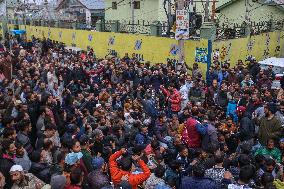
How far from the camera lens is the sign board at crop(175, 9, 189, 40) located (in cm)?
1502

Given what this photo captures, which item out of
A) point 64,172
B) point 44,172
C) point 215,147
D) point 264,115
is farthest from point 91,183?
point 264,115

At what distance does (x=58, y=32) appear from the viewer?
31203 millimetres

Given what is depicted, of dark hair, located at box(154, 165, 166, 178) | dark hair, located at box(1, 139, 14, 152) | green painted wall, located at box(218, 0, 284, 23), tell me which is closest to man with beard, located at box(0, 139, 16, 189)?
dark hair, located at box(1, 139, 14, 152)

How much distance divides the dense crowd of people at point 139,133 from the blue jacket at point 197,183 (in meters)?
0.01

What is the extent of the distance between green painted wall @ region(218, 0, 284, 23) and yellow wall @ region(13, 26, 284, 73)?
227 cm

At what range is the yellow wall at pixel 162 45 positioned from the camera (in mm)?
18516

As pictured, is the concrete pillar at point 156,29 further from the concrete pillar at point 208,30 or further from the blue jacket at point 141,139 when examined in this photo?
the blue jacket at point 141,139

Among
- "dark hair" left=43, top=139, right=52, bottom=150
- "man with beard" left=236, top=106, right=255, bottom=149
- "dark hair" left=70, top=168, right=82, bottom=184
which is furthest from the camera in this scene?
"man with beard" left=236, top=106, right=255, bottom=149

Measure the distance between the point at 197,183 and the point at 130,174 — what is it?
3.46 ft

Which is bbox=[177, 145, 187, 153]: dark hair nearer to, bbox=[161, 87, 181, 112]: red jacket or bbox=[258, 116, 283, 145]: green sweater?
bbox=[258, 116, 283, 145]: green sweater

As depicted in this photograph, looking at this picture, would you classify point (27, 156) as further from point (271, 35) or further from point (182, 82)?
point (271, 35)

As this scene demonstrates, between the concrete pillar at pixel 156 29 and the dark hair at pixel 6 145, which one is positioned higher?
the concrete pillar at pixel 156 29

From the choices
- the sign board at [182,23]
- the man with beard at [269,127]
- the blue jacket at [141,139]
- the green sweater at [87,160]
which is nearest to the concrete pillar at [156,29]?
the sign board at [182,23]

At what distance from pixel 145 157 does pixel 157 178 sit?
2.83ft
